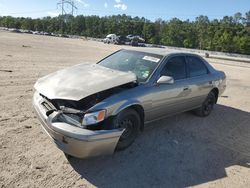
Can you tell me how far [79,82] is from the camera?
14.4 ft

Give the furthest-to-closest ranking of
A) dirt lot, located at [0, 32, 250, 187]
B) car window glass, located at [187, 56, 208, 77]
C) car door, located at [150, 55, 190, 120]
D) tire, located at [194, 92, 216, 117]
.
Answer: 1. tire, located at [194, 92, 216, 117]
2. car window glass, located at [187, 56, 208, 77]
3. car door, located at [150, 55, 190, 120]
4. dirt lot, located at [0, 32, 250, 187]

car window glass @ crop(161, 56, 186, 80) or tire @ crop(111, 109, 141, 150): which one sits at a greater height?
car window glass @ crop(161, 56, 186, 80)

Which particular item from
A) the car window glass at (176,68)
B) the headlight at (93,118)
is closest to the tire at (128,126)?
the headlight at (93,118)

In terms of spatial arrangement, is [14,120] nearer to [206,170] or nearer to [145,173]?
[145,173]

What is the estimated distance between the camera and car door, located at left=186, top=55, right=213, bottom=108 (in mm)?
6078

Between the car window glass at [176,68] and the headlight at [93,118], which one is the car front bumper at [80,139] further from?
the car window glass at [176,68]

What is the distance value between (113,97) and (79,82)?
605 millimetres

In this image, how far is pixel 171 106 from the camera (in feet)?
18.0

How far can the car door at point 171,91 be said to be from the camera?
16.6ft

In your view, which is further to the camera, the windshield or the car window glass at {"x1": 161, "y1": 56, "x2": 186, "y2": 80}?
the car window glass at {"x1": 161, "y1": 56, "x2": 186, "y2": 80}

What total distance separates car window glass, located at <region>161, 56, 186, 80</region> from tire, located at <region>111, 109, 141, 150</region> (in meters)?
1.16

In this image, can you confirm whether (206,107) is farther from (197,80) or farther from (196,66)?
(196,66)

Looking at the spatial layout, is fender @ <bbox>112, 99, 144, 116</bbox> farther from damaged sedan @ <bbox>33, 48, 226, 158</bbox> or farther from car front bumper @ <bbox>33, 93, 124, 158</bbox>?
car front bumper @ <bbox>33, 93, 124, 158</bbox>

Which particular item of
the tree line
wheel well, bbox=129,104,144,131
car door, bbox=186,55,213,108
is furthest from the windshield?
the tree line
